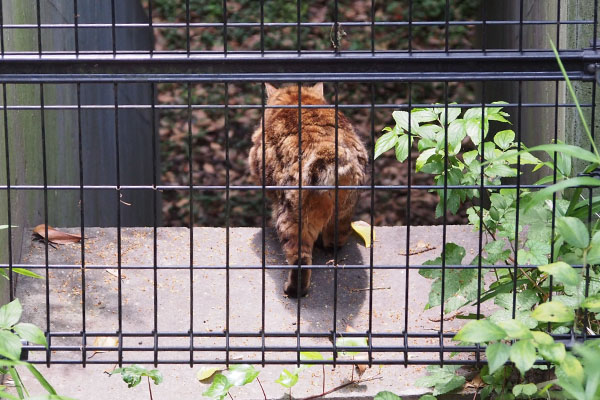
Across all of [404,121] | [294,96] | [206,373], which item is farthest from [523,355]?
[294,96]

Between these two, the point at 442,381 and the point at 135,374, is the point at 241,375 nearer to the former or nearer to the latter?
the point at 135,374

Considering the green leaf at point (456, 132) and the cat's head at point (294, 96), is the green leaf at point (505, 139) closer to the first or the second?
the green leaf at point (456, 132)

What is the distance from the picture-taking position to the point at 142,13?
845cm

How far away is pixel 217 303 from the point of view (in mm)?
Result: 4145

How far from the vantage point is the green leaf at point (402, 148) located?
3.10 metres

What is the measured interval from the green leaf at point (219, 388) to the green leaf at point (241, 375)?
0.06ft

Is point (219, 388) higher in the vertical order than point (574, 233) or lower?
lower

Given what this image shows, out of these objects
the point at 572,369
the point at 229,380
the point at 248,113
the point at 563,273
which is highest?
the point at 248,113

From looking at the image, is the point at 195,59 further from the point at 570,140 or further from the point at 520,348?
the point at 570,140

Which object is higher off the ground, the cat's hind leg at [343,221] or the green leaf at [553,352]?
the cat's hind leg at [343,221]

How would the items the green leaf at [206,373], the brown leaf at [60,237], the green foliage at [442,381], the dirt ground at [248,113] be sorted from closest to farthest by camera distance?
the green foliage at [442,381]
the green leaf at [206,373]
the brown leaf at [60,237]
the dirt ground at [248,113]

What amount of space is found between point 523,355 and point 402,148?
1.09 metres

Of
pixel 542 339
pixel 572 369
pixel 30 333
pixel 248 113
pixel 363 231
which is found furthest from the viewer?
pixel 248 113

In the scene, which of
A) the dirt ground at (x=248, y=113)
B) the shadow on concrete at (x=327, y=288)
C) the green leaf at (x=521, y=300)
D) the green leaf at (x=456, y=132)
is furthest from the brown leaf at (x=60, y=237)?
the dirt ground at (x=248, y=113)
